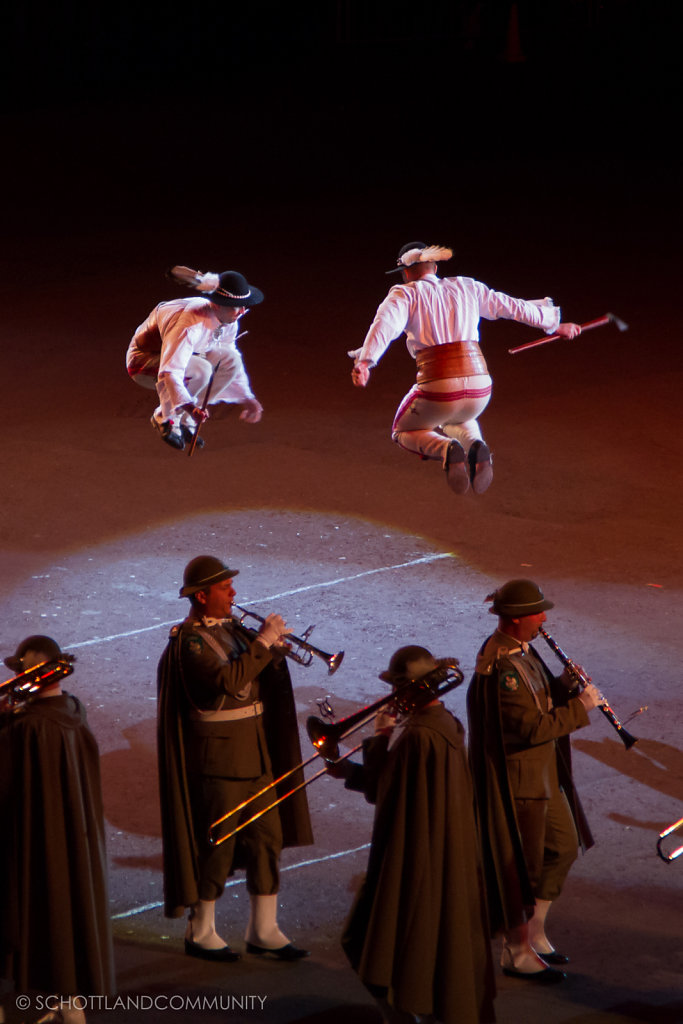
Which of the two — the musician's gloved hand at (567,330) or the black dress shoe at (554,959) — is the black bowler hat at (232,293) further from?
the black dress shoe at (554,959)

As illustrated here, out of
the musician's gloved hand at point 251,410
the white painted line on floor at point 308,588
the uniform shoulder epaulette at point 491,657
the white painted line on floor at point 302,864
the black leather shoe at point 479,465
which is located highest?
the uniform shoulder epaulette at point 491,657

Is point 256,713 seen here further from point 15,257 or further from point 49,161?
point 49,161

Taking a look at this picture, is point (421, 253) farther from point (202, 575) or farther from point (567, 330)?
point (202, 575)

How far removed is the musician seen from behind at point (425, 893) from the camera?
5.32 meters

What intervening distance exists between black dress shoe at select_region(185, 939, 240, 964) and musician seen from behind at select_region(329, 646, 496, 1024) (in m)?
0.89

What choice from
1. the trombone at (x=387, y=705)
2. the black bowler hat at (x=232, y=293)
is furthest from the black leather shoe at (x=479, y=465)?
the trombone at (x=387, y=705)

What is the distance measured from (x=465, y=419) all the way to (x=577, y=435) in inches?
175

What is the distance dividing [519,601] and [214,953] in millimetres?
2061

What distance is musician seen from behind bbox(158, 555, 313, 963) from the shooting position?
6.21 m

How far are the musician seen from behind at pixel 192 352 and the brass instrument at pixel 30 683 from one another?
3.94 metres

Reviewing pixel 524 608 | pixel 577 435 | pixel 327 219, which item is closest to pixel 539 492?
pixel 577 435

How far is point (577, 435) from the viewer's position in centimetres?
1434

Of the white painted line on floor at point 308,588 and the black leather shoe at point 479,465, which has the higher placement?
the black leather shoe at point 479,465

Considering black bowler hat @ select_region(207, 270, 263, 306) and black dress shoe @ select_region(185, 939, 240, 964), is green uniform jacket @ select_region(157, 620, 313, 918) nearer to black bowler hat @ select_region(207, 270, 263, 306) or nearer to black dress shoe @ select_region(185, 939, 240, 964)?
black dress shoe @ select_region(185, 939, 240, 964)
